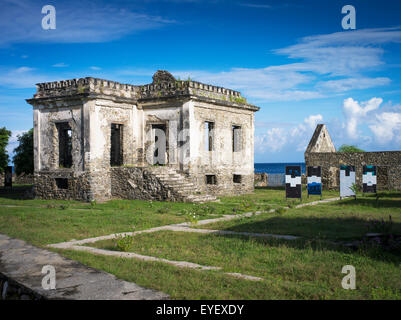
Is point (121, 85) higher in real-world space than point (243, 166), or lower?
higher

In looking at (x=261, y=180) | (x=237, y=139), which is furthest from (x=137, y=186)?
(x=261, y=180)

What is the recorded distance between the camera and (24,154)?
2977 centimetres

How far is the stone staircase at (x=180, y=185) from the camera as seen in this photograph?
60.3ft

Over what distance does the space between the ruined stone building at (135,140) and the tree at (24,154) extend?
7.78 metres

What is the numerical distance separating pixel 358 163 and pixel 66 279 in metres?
24.1

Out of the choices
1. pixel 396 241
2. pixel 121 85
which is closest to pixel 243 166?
pixel 121 85

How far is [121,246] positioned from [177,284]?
292 cm

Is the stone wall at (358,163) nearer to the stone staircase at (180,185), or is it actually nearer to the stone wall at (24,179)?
the stone staircase at (180,185)

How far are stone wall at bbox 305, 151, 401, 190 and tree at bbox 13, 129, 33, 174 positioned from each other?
2028 centimetres

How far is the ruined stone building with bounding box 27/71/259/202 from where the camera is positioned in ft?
63.5

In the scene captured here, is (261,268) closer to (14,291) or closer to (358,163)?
(14,291)

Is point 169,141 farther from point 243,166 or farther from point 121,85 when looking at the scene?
point 243,166

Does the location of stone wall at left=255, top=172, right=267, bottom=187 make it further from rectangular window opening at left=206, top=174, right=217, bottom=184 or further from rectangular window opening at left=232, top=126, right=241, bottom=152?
rectangular window opening at left=206, top=174, right=217, bottom=184
